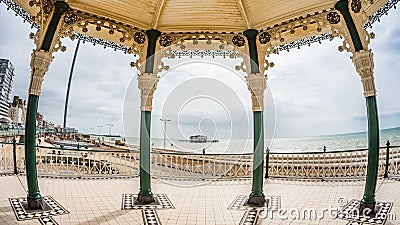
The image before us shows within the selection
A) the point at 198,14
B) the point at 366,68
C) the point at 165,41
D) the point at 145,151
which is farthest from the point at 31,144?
the point at 366,68

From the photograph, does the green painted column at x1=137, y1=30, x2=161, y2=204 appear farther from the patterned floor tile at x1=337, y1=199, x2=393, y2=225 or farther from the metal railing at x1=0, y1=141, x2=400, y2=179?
the patterned floor tile at x1=337, y1=199, x2=393, y2=225

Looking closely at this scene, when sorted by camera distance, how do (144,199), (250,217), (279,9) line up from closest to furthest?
(250,217) → (279,9) → (144,199)

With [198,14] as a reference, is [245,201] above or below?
below

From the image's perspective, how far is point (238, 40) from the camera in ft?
16.0

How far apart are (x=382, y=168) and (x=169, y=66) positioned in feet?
20.1

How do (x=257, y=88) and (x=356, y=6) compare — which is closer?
(x=356, y=6)

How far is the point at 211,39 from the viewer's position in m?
4.95

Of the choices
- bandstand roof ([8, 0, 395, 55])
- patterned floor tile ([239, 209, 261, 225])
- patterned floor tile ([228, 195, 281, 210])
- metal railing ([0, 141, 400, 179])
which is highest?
bandstand roof ([8, 0, 395, 55])

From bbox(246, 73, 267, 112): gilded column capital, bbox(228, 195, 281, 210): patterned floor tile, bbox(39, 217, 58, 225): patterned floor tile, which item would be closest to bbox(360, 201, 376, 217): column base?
bbox(228, 195, 281, 210): patterned floor tile

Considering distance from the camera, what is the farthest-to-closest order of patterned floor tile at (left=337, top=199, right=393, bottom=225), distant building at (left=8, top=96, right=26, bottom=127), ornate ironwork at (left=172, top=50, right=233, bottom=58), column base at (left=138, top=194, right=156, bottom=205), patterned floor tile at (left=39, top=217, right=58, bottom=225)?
distant building at (left=8, top=96, right=26, bottom=127) < ornate ironwork at (left=172, top=50, right=233, bottom=58) < column base at (left=138, top=194, right=156, bottom=205) < patterned floor tile at (left=337, top=199, right=393, bottom=225) < patterned floor tile at (left=39, top=217, right=58, bottom=225)

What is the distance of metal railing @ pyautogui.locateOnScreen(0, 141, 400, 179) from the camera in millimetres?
6730

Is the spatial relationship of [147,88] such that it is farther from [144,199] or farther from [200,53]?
[144,199]

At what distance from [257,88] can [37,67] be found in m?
3.37

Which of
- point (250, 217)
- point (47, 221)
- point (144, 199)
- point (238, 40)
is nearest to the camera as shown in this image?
point (47, 221)
